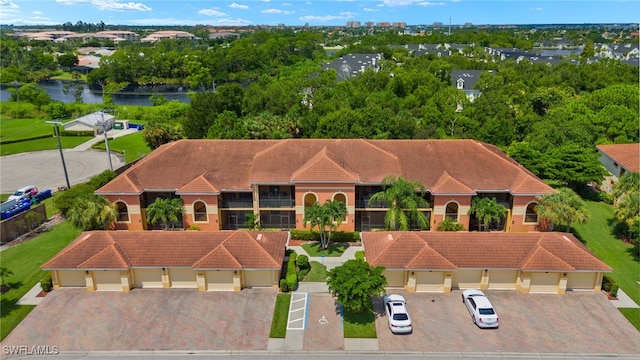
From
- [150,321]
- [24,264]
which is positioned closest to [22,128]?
[24,264]

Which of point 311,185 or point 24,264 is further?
point 311,185

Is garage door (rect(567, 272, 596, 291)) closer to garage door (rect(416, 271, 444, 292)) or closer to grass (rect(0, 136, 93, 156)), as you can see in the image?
garage door (rect(416, 271, 444, 292))

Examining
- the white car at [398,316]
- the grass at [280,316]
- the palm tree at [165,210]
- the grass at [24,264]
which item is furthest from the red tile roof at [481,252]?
the grass at [24,264]

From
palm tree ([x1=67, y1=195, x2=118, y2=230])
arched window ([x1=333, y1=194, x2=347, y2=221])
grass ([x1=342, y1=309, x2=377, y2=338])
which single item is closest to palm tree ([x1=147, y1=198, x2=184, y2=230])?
palm tree ([x1=67, y1=195, x2=118, y2=230])

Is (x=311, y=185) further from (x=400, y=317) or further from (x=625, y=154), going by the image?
(x=625, y=154)

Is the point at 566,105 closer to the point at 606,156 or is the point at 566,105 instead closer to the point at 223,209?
the point at 606,156

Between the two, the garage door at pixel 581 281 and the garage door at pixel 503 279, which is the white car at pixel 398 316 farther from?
the garage door at pixel 581 281
